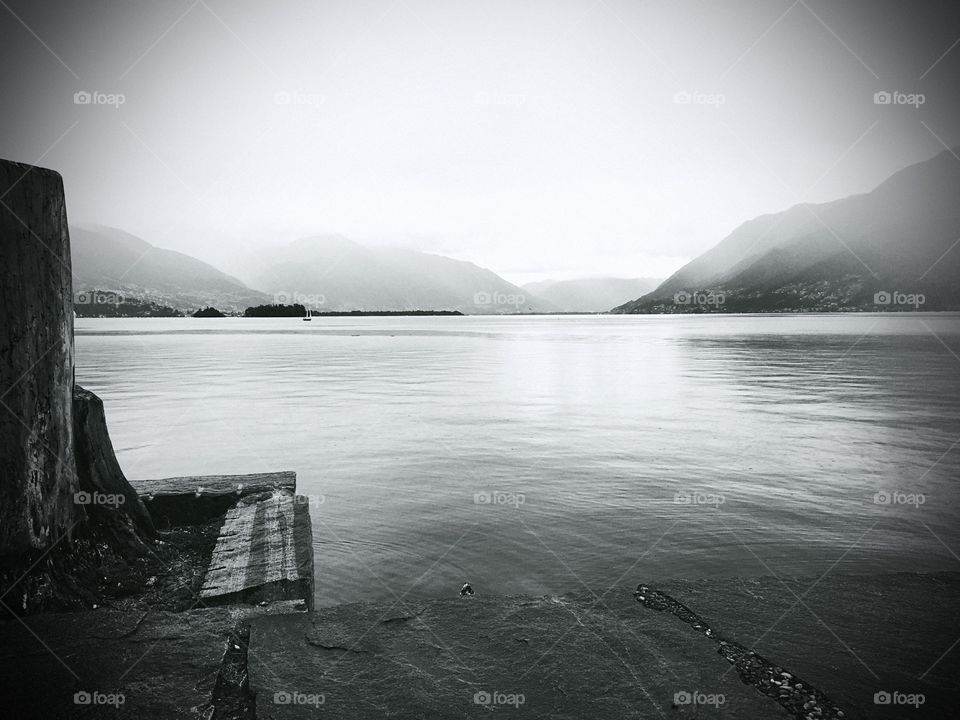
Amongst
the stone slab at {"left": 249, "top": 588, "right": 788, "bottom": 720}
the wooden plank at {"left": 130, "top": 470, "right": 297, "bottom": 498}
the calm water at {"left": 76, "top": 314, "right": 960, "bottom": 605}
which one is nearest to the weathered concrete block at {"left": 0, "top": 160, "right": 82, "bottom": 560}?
the stone slab at {"left": 249, "top": 588, "right": 788, "bottom": 720}

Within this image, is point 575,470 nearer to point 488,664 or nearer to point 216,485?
point 216,485

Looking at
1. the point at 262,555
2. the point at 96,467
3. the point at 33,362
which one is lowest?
the point at 262,555

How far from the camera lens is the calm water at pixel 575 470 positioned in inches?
265

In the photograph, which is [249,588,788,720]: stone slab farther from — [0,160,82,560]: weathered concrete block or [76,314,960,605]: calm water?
[76,314,960,605]: calm water

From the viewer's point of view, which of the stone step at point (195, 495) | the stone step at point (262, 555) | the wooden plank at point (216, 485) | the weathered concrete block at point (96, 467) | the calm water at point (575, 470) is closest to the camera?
the stone step at point (262, 555)

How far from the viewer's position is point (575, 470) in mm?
10727

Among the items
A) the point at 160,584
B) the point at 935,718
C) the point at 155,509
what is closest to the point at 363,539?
the point at 155,509

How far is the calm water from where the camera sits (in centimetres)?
673

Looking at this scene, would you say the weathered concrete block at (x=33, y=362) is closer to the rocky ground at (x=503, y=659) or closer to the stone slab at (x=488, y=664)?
the rocky ground at (x=503, y=659)

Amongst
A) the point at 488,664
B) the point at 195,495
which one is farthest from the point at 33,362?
the point at 488,664

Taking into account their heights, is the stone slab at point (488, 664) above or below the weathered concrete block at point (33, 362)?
below

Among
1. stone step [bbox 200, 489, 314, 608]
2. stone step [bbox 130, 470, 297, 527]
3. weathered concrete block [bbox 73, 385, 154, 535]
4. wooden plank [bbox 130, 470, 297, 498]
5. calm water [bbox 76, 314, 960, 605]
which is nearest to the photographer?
stone step [bbox 200, 489, 314, 608]

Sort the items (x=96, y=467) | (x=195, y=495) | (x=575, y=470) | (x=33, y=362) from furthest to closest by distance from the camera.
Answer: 1. (x=575, y=470)
2. (x=195, y=495)
3. (x=96, y=467)
4. (x=33, y=362)

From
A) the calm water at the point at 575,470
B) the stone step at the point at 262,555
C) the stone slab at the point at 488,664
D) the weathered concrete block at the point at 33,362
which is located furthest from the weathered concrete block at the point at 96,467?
the calm water at the point at 575,470
